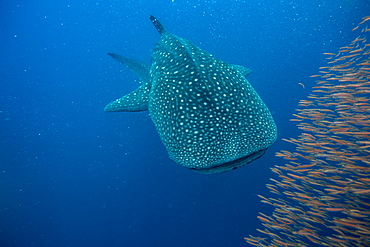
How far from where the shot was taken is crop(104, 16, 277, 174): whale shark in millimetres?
2898

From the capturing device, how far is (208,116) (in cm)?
301

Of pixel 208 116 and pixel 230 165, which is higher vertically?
pixel 208 116

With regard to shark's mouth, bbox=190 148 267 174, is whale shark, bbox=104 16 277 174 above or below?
above

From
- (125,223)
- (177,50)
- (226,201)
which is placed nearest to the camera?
(177,50)

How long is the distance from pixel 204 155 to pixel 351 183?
3.66 meters

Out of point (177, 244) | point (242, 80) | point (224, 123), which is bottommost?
point (177, 244)

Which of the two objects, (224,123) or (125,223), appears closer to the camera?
(224,123)

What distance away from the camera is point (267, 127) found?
314 centimetres

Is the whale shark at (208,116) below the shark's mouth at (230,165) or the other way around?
the other way around

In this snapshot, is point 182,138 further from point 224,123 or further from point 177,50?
point 177,50

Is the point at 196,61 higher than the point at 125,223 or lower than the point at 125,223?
higher

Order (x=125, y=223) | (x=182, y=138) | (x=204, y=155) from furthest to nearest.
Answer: (x=125, y=223) → (x=182, y=138) → (x=204, y=155)

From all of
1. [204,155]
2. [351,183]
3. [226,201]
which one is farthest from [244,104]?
[226,201]

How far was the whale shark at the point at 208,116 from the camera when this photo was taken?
9.51 feet
